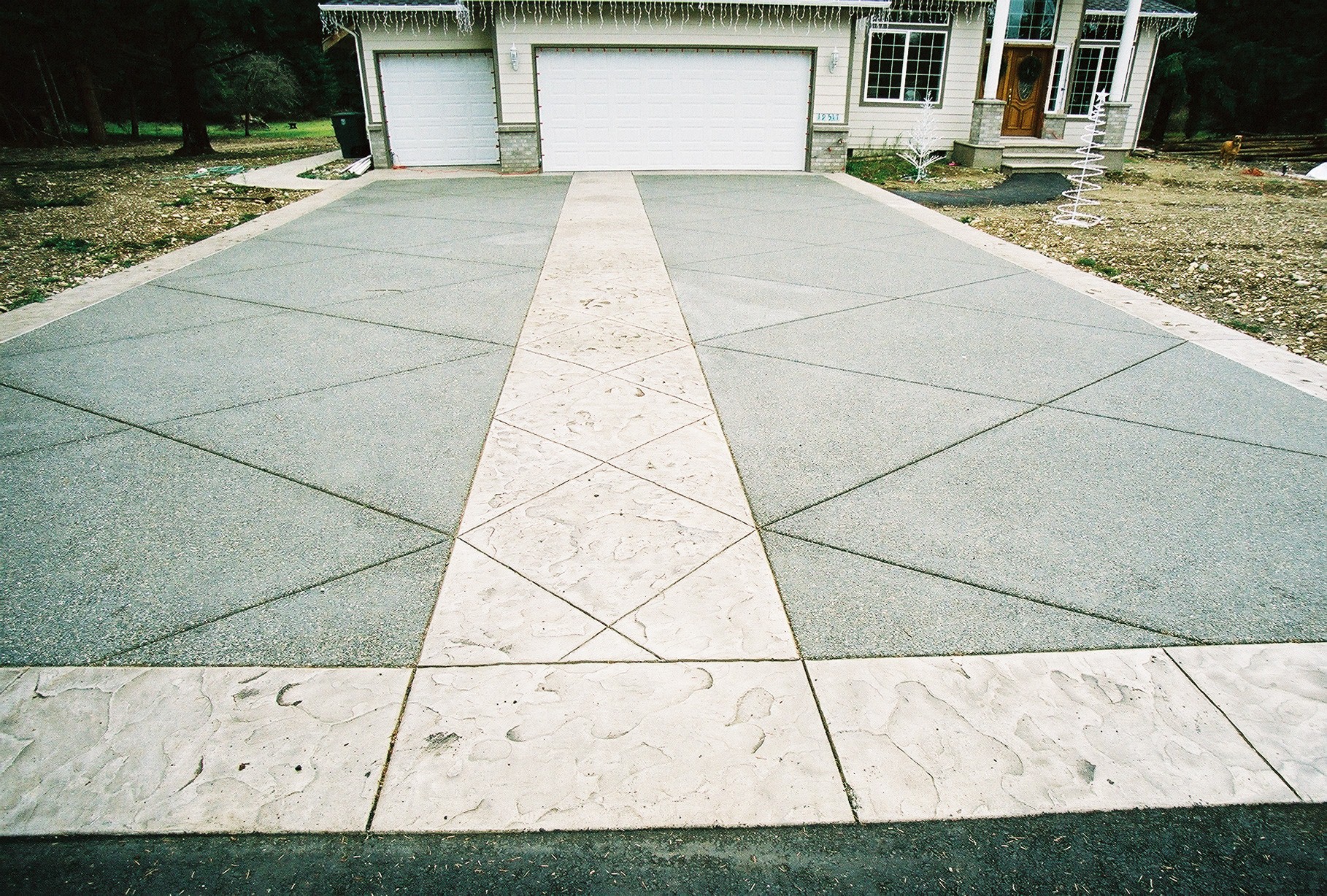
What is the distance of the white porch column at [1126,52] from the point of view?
721 inches

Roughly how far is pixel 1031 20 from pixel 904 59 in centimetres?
371

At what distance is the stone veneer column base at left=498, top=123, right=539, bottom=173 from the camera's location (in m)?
17.0

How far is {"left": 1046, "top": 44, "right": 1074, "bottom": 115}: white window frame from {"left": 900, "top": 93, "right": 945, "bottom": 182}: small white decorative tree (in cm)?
351

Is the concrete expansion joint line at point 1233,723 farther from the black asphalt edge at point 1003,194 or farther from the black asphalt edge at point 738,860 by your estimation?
the black asphalt edge at point 1003,194

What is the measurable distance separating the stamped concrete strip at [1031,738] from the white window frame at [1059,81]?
72.7 ft

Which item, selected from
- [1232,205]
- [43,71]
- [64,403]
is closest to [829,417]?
[64,403]

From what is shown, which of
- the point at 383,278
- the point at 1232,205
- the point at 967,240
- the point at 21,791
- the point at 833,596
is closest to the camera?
the point at 21,791

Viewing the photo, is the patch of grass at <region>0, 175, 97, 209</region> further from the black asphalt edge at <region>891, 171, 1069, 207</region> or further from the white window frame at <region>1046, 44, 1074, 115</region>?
the white window frame at <region>1046, 44, 1074, 115</region>

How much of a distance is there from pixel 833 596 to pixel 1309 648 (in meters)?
1.78

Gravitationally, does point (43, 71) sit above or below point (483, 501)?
above

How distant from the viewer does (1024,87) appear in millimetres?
20766

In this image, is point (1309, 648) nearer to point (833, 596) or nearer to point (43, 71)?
point (833, 596)

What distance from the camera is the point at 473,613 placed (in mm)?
3113

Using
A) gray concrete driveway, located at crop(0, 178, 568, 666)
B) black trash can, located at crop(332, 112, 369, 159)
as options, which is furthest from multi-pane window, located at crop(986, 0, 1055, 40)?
gray concrete driveway, located at crop(0, 178, 568, 666)
